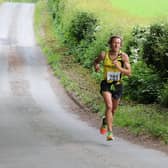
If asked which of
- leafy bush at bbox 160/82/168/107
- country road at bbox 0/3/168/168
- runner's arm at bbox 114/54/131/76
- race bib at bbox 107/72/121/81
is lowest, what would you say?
country road at bbox 0/3/168/168

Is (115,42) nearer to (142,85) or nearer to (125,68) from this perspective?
(125,68)

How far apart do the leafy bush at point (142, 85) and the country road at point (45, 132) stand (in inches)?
82.4

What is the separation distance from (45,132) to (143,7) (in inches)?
891

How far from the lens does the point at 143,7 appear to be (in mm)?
34219

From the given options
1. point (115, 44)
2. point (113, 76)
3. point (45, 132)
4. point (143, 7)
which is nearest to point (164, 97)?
point (45, 132)

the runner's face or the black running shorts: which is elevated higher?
the runner's face

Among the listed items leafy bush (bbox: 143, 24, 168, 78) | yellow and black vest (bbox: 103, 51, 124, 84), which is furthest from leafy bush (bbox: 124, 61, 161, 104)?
yellow and black vest (bbox: 103, 51, 124, 84)

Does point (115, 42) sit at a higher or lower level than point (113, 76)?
higher

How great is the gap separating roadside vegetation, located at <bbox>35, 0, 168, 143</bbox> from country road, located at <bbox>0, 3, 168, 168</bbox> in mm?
840

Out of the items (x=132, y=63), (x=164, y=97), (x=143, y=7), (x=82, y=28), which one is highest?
(x=143, y=7)

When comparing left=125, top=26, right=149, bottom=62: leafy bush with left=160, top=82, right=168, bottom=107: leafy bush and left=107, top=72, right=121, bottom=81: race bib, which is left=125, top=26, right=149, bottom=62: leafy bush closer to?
left=160, top=82, right=168, bottom=107: leafy bush

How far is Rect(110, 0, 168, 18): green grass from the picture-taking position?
103ft

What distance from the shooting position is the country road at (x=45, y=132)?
9.44 m

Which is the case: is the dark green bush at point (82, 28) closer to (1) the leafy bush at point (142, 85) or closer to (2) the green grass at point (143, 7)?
(2) the green grass at point (143, 7)
